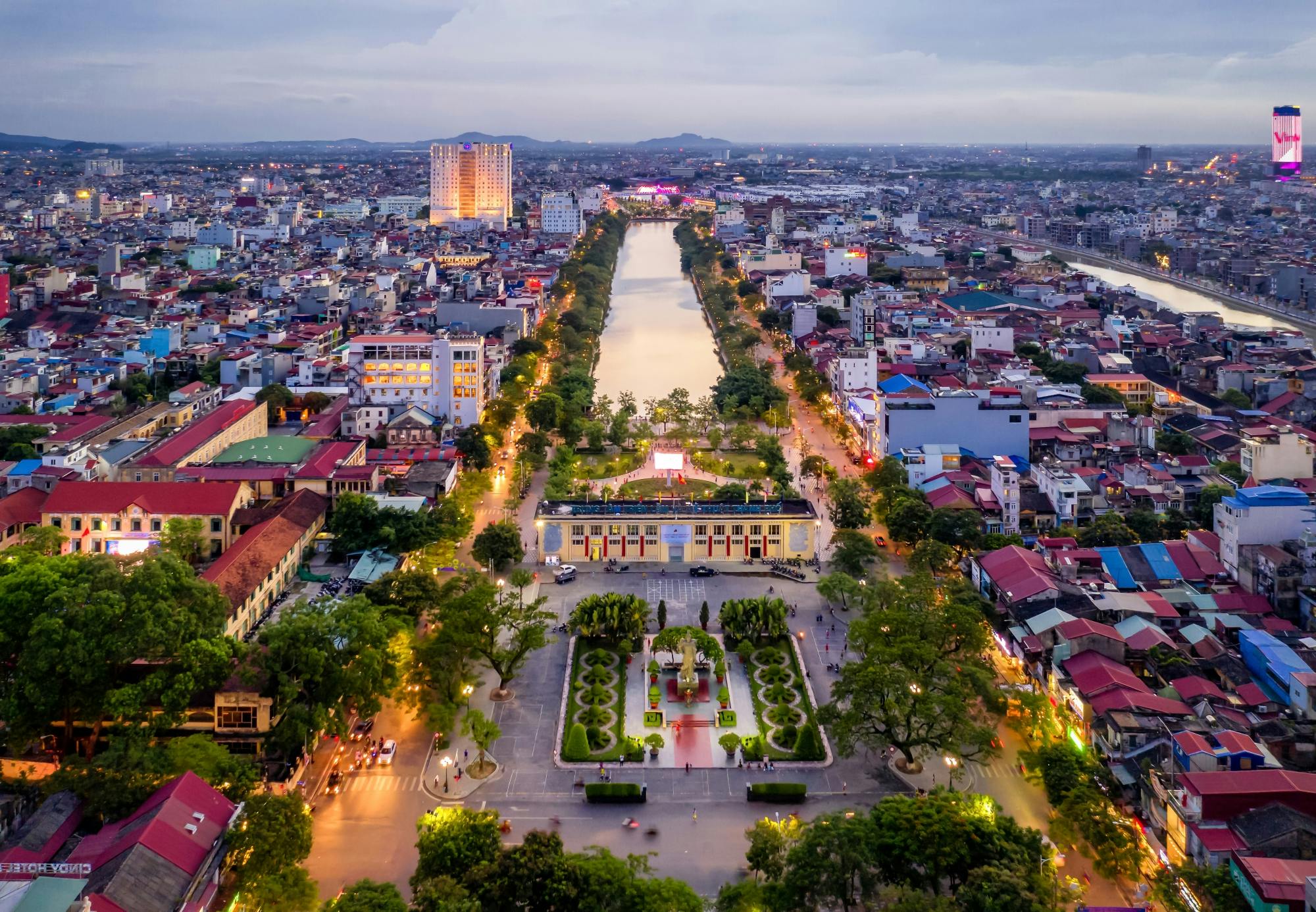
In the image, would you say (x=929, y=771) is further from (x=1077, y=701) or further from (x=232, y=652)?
(x=232, y=652)

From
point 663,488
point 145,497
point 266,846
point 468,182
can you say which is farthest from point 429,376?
point 468,182

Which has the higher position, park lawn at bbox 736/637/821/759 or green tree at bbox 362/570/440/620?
green tree at bbox 362/570/440/620

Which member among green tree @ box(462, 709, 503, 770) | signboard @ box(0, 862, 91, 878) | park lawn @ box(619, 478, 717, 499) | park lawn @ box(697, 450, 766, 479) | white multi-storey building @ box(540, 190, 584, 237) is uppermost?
white multi-storey building @ box(540, 190, 584, 237)

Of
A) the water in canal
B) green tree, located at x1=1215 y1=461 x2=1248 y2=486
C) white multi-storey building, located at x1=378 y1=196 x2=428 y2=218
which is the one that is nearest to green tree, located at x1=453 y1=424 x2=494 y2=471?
green tree, located at x1=1215 y1=461 x2=1248 y2=486

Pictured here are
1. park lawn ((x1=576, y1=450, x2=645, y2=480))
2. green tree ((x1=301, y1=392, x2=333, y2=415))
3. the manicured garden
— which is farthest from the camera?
green tree ((x1=301, y1=392, x2=333, y2=415))

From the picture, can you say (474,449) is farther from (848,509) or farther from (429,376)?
(848,509)

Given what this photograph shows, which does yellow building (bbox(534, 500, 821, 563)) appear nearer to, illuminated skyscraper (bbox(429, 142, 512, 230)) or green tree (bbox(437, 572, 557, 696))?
green tree (bbox(437, 572, 557, 696))

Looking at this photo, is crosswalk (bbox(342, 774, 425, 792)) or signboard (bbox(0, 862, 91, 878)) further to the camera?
crosswalk (bbox(342, 774, 425, 792))

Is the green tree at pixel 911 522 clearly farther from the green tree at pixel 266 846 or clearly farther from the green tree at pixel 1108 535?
the green tree at pixel 266 846

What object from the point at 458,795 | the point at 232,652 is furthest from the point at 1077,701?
the point at 232,652
